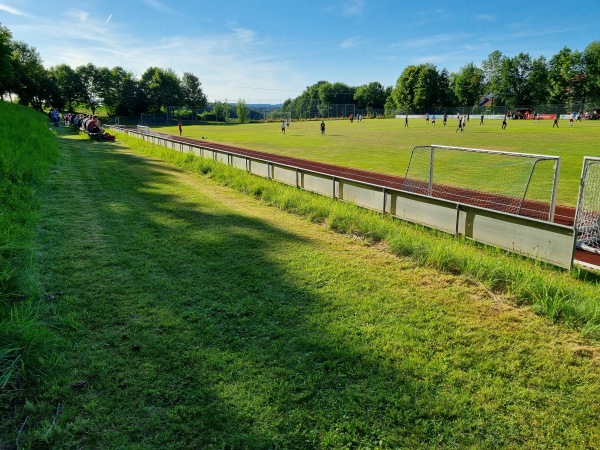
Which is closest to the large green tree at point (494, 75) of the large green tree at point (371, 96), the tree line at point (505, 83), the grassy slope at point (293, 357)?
the tree line at point (505, 83)

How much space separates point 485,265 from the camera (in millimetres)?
5891

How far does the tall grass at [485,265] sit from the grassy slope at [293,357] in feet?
0.91

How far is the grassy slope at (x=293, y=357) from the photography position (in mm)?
3012

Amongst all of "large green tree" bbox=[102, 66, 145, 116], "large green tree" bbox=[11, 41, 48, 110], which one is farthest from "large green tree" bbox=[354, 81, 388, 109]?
"large green tree" bbox=[11, 41, 48, 110]

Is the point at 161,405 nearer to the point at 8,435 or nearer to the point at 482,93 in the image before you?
the point at 8,435

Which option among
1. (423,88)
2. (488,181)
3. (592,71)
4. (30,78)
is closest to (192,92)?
(30,78)

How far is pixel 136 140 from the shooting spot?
2914 centimetres

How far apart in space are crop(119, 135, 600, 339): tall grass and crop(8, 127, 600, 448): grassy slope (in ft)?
0.91

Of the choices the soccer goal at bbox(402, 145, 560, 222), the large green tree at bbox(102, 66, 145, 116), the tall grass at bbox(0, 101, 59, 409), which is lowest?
the soccer goal at bbox(402, 145, 560, 222)

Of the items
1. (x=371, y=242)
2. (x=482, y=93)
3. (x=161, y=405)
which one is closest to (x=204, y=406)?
(x=161, y=405)

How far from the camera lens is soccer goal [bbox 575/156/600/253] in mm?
8406

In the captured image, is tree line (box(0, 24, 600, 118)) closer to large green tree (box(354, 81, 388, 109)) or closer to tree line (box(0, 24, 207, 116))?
tree line (box(0, 24, 207, 116))

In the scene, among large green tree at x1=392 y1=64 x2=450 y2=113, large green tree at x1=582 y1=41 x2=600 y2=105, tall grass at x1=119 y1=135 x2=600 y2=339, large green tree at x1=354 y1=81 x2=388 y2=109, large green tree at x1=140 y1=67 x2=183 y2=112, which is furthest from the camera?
large green tree at x1=354 y1=81 x2=388 y2=109

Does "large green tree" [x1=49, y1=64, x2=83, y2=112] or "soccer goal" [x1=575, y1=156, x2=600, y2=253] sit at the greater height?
"large green tree" [x1=49, y1=64, x2=83, y2=112]
